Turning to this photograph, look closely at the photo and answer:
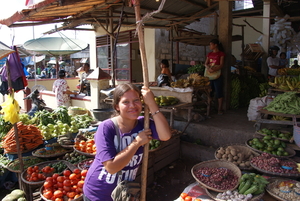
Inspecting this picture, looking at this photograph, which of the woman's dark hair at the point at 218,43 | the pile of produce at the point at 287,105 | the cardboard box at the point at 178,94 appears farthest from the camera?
the woman's dark hair at the point at 218,43

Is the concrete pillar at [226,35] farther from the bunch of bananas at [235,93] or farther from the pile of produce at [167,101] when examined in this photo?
the pile of produce at [167,101]

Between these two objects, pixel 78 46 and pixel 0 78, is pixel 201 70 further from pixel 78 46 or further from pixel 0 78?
pixel 78 46

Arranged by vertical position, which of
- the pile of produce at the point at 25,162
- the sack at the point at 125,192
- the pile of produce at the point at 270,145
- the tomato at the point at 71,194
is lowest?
the pile of produce at the point at 25,162

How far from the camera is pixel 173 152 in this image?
4.93 meters

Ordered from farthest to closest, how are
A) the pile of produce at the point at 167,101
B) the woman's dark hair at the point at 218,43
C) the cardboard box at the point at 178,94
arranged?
1. the woman's dark hair at the point at 218,43
2. the cardboard box at the point at 178,94
3. the pile of produce at the point at 167,101

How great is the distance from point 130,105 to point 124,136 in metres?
0.27

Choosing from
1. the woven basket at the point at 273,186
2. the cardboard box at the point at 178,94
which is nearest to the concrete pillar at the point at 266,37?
the cardboard box at the point at 178,94

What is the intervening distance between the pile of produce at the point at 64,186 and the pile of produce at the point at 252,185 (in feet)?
6.96

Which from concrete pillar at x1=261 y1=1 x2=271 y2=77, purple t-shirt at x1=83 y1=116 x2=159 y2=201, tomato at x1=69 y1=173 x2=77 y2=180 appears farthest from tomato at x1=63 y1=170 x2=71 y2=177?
concrete pillar at x1=261 y1=1 x2=271 y2=77

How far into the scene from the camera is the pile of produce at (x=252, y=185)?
2700 millimetres

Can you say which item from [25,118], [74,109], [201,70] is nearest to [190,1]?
[201,70]

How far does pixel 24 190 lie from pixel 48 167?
19.5 inches

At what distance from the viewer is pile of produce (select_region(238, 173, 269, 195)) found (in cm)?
270

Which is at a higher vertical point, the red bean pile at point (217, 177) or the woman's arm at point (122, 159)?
the woman's arm at point (122, 159)
